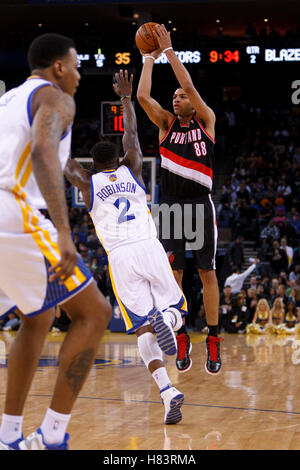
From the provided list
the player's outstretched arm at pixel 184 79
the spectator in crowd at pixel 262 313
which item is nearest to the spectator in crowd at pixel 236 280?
the spectator in crowd at pixel 262 313

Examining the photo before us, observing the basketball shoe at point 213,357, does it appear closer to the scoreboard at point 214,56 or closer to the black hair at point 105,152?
the black hair at point 105,152

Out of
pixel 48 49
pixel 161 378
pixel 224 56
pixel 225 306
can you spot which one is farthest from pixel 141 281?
pixel 224 56

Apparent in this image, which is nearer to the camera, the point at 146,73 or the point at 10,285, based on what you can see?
the point at 10,285

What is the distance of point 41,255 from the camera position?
Answer: 10.5 ft

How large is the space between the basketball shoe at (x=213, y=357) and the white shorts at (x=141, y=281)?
905 millimetres

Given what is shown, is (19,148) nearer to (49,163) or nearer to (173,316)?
(49,163)

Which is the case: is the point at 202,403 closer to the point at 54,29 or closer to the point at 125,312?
the point at 125,312

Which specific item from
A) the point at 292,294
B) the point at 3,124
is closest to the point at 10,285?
the point at 3,124

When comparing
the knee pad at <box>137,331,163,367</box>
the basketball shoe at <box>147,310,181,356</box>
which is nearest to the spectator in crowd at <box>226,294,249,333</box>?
the knee pad at <box>137,331,163,367</box>

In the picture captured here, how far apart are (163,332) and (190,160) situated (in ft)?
6.30

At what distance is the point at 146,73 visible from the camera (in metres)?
6.11

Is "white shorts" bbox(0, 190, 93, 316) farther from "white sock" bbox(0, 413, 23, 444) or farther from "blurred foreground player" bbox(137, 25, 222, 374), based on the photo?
"blurred foreground player" bbox(137, 25, 222, 374)

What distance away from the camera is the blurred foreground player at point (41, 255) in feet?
10.2

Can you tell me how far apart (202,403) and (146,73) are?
9.86 ft
